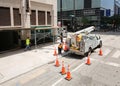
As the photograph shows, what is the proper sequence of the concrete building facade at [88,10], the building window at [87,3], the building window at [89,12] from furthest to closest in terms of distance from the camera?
1. the building window at [87,3]
2. the building window at [89,12]
3. the concrete building facade at [88,10]

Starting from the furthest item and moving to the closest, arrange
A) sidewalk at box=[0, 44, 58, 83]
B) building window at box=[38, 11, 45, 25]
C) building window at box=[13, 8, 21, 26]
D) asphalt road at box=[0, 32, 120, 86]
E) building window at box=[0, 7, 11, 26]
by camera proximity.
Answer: building window at box=[38, 11, 45, 25] → building window at box=[13, 8, 21, 26] → building window at box=[0, 7, 11, 26] → sidewalk at box=[0, 44, 58, 83] → asphalt road at box=[0, 32, 120, 86]

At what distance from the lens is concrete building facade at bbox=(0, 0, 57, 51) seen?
1622 centimetres

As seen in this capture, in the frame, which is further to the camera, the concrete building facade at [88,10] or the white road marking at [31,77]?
the concrete building facade at [88,10]

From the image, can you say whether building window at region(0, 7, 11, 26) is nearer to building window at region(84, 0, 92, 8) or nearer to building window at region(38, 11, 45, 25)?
building window at region(38, 11, 45, 25)

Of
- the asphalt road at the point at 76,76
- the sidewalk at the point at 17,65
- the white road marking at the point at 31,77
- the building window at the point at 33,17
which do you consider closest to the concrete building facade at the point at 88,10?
the building window at the point at 33,17

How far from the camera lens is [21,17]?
1822 cm

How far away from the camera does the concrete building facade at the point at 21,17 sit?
53.2 feet

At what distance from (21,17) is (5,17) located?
240 cm

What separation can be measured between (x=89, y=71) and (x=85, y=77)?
3.99ft

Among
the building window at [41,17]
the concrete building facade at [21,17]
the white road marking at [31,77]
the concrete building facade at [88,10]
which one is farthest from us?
the concrete building facade at [88,10]

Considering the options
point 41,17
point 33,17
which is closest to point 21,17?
point 33,17

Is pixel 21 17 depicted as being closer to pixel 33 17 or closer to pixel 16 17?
pixel 16 17

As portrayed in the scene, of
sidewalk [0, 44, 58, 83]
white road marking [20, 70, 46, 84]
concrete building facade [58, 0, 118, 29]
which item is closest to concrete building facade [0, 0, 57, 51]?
sidewalk [0, 44, 58, 83]

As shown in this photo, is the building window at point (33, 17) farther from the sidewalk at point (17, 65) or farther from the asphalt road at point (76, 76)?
the asphalt road at point (76, 76)
